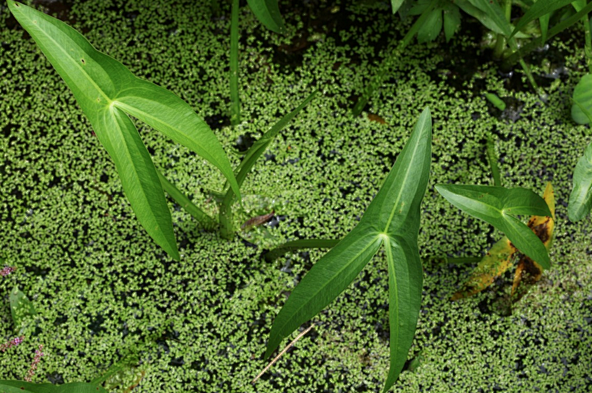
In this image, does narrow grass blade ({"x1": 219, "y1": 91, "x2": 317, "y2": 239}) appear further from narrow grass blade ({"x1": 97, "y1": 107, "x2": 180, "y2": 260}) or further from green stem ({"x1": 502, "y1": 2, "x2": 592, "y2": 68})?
green stem ({"x1": 502, "y1": 2, "x2": 592, "y2": 68})

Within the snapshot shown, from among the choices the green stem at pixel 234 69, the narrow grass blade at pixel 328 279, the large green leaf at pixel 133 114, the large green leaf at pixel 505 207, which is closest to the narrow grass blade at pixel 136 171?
the large green leaf at pixel 133 114

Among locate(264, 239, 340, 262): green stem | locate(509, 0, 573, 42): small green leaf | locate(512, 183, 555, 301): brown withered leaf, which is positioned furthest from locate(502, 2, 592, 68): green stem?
locate(264, 239, 340, 262): green stem

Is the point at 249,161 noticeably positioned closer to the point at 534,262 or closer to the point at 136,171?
the point at 136,171

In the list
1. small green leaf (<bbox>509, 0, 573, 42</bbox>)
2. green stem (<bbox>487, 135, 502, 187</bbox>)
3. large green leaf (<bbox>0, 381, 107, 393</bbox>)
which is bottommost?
green stem (<bbox>487, 135, 502, 187</bbox>)

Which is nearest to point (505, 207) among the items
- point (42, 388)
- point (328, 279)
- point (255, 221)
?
point (328, 279)

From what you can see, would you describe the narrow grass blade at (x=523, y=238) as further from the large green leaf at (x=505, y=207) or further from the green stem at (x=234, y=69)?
the green stem at (x=234, y=69)
